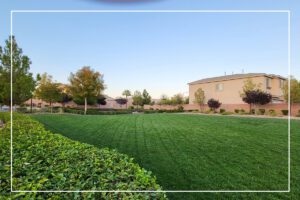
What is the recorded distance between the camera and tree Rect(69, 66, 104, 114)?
7.20 ft

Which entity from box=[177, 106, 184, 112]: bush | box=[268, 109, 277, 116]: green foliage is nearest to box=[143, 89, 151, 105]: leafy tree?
box=[177, 106, 184, 112]: bush

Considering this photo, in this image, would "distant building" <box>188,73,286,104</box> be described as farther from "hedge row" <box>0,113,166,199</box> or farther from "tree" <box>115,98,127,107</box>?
"hedge row" <box>0,113,166,199</box>

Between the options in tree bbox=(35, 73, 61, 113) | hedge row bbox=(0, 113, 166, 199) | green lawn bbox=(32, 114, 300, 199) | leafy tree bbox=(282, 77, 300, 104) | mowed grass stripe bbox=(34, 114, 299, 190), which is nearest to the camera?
hedge row bbox=(0, 113, 166, 199)

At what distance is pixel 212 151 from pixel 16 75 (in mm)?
4593

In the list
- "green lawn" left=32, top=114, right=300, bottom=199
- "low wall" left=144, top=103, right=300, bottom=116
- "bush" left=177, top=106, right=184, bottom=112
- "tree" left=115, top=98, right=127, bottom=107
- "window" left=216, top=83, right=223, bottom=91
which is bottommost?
"green lawn" left=32, top=114, right=300, bottom=199

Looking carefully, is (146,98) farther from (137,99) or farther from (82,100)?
(82,100)

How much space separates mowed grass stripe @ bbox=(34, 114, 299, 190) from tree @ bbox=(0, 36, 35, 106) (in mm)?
457

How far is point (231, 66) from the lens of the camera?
1.92 metres

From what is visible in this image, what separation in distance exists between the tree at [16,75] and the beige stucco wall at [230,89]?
1893mm

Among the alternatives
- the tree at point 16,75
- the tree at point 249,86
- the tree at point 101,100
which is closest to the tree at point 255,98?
the tree at point 249,86

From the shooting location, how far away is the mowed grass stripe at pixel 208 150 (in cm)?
280

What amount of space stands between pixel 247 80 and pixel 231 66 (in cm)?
28

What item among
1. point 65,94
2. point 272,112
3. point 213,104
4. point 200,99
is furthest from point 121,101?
point 272,112

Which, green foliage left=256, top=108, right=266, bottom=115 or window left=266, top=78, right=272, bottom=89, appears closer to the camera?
window left=266, top=78, right=272, bottom=89
